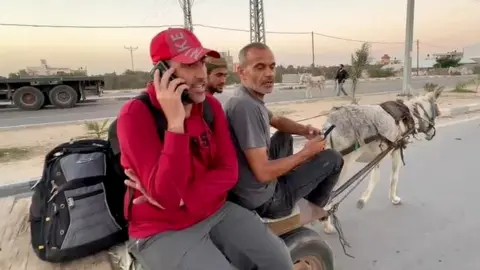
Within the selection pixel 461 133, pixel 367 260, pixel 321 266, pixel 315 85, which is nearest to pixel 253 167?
pixel 321 266

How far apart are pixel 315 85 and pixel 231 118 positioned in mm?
19801

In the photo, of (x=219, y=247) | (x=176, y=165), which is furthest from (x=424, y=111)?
(x=176, y=165)

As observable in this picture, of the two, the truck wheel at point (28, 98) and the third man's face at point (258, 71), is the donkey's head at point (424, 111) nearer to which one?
the third man's face at point (258, 71)

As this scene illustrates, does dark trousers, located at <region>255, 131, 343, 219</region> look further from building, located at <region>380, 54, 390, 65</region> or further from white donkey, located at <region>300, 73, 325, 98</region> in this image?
building, located at <region>380, 54, 390, 65</region>

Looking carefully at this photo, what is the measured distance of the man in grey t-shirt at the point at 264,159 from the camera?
2148 mm

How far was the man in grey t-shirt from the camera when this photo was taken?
215 centimetres

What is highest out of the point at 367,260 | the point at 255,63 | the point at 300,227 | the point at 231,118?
the point at 255,63

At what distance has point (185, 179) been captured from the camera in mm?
1638

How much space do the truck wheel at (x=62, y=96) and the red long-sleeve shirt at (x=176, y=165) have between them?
54.3ft

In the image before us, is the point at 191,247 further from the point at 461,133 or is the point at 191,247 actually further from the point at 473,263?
the point at 461,133

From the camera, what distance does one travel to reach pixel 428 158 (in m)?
6.27

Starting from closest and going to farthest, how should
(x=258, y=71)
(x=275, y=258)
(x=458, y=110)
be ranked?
(x=275, y=258) → (x=258, y=71) → (x=458, y=110)

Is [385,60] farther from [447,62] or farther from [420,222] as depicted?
[420,222]

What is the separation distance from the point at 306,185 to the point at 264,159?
21.3 inches
